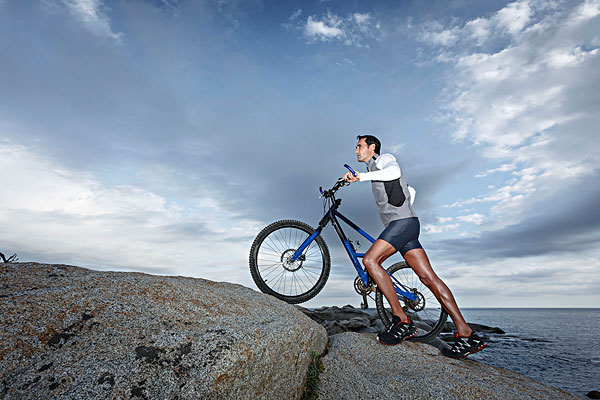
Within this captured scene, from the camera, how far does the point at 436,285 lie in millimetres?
4957

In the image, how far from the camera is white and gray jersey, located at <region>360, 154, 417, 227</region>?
15.9ft

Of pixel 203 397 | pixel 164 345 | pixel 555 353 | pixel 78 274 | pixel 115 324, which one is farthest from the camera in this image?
pixel 555 353

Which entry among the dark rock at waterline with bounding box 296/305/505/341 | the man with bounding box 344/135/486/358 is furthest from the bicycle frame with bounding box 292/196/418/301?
the dark rock at waterline with bounding box 296/305/505/341

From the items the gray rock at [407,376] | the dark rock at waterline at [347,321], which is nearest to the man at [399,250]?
the gray rock at [407,376]

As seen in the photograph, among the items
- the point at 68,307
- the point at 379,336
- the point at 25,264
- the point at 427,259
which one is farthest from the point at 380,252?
the point at 25,264

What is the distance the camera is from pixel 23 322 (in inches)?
102

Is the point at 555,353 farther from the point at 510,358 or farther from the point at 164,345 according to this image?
Result: the point at 164,345

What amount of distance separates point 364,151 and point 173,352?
3846 millimetres

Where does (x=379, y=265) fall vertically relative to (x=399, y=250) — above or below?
below

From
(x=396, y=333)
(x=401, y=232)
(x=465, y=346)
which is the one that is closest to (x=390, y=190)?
(x=401, y=232)

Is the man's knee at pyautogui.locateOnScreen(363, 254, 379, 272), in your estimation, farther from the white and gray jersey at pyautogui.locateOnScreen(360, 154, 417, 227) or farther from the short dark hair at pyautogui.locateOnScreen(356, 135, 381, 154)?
the short dark hair at pyautogui.locateOnScreen(356, 135, 381, 154)

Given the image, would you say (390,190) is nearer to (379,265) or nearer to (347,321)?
(379,265)

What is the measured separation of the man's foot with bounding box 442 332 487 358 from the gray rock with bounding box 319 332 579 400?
0.14 m

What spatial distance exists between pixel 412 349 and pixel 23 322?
443cm
